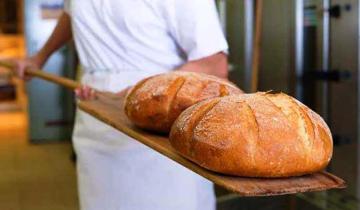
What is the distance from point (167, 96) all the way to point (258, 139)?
1.10ft

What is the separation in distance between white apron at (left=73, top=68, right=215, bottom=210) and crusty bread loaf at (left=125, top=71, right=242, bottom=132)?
356mm

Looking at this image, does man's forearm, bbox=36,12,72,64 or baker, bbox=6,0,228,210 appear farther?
man's forearm, bbox=36,12,72,64

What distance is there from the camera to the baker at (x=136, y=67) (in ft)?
4.64

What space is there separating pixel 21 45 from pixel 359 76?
609 centimetres

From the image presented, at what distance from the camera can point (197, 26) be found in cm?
138

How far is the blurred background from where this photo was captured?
7.88 ft

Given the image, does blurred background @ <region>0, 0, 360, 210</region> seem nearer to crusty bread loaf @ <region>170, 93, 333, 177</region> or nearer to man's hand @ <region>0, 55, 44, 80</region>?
man's hand @ <region>0, 55, 44, 80</region>

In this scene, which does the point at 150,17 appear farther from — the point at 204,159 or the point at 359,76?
the point at 359,76

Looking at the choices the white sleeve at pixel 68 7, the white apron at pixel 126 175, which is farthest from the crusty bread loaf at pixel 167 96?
the white sleeve at pixel 68 7

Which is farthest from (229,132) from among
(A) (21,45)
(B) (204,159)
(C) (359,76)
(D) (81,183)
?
(A) (21,45)

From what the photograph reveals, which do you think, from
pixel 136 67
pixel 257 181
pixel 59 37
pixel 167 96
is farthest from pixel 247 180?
pixel 59 37

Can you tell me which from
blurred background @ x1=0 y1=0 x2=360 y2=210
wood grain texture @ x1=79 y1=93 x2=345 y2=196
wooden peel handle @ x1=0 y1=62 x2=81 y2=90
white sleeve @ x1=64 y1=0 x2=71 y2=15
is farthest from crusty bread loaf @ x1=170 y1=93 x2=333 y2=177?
blurred background @ x1=0 y1=0 x2=360 y2=210

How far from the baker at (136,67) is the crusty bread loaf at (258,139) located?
1.89 ft

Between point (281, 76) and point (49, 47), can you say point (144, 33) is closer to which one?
point (49, 47)
